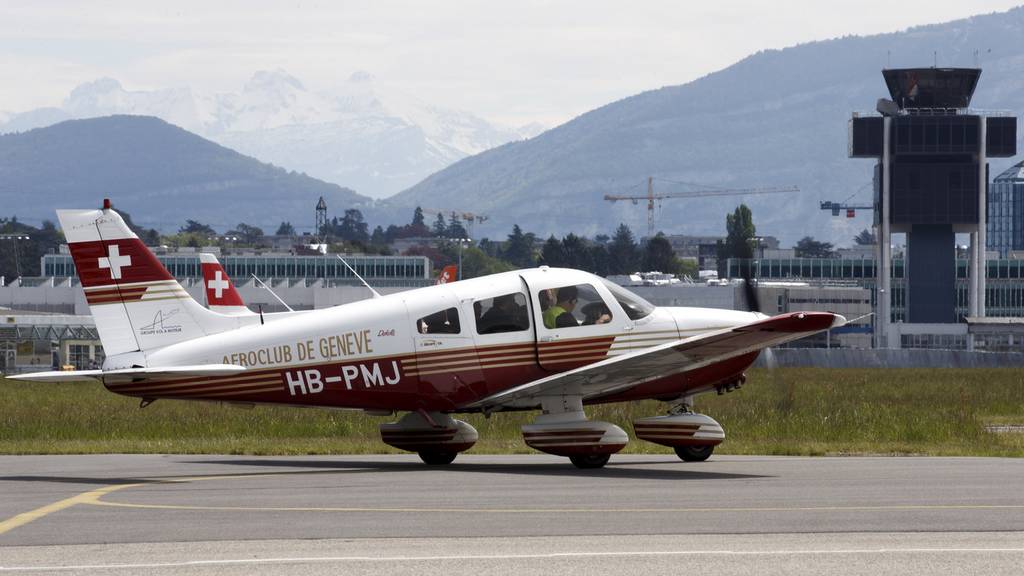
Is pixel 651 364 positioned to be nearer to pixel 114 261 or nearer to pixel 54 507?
pixel 114 261

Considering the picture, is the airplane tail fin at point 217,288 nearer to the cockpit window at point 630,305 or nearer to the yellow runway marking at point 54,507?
the cockpit window at point 630,305

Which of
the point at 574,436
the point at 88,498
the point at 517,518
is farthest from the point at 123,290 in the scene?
the point at 517,518

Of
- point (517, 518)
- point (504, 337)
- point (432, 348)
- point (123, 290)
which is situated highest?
point (123, 290)

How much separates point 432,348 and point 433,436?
5.41 ft

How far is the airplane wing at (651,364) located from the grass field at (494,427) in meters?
2.57

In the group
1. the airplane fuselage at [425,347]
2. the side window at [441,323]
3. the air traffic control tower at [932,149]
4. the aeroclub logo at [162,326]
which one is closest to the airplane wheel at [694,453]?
the airplane fuselage at [425,347]

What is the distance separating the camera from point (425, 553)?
1384 cm

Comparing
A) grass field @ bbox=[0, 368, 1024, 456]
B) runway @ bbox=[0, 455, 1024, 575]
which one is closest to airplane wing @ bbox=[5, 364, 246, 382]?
runway @ bbox=[0, 455, 1024, 575]

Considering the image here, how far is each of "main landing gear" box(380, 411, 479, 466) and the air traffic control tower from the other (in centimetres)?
13156

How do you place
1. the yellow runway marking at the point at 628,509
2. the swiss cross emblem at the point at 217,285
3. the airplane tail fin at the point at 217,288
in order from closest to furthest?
the yellow runway marking at the point at 628,509, the airplane tail fin at the point at 217,288, the swiss cross emblem at the point at 217,285

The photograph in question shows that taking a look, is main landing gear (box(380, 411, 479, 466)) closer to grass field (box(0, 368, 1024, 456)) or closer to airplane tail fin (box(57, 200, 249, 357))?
airplane tail fin (box(57, 200, 249, 357))

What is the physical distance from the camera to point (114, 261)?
2277cm

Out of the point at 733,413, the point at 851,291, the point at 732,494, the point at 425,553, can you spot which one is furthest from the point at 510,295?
the point at 851,291

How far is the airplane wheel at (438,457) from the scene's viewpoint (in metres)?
24.1
